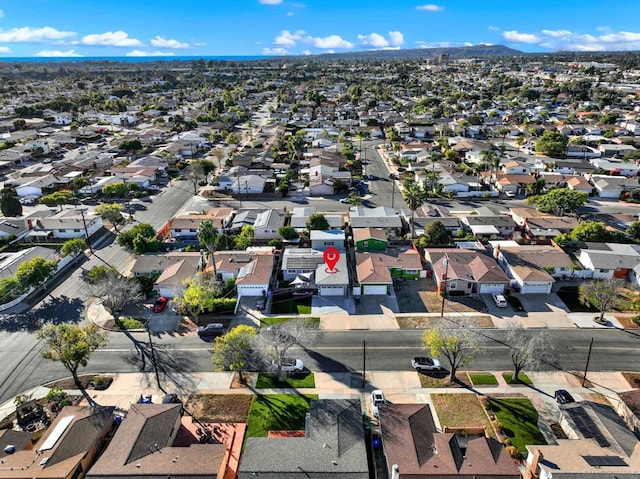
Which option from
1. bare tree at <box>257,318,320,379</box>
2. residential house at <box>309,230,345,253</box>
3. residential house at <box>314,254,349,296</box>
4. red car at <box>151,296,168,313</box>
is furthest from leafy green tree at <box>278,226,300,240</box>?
bare tree at <box>257,318,320,379</box>

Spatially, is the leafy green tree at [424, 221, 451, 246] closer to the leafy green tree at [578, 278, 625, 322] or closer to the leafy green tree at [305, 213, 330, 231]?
the leafy green tree at [305, 213, 330, 231]

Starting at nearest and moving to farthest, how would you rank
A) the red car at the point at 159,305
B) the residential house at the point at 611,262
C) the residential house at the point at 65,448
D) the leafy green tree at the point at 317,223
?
the residential house at the point at 65,448 → the red car at the point at 159,305 → the residential house at the point at 611,262 → the leafy green tree at the point at 317,223

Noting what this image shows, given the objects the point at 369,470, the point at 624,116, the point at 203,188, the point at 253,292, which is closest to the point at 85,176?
the point at 203,188

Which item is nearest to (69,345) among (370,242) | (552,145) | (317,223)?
(317,223)

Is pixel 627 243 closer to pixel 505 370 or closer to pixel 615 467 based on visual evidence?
pixel 505 370

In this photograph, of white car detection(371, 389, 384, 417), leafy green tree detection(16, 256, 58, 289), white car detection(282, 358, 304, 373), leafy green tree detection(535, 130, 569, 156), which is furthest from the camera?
leafy green tree detection(535, 130, 569, 156)

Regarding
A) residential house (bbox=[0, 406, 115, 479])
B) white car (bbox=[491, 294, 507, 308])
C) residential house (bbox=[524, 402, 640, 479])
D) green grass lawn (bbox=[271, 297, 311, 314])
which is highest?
residential house (bbox=[524, 402, 640, 479])

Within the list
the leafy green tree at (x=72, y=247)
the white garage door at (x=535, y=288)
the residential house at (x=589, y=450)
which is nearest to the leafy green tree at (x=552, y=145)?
the white garage door at (x=535, y=288)

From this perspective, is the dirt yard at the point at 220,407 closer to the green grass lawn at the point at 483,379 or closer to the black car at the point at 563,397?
the green grass lawn at the point at 483,379
